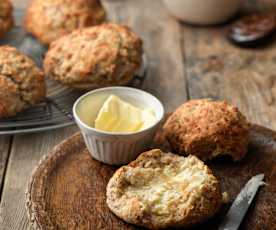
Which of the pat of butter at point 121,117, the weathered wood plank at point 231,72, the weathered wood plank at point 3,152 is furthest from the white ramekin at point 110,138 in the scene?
the weathered wood plank at point 231,72

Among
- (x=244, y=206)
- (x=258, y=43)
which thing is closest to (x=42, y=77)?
(x=244, y=206)

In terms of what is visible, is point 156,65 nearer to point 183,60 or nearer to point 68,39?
point 183,60

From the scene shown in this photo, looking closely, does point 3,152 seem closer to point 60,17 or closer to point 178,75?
point 60,17

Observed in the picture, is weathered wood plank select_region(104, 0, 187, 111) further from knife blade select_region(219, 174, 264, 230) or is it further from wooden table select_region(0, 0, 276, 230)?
knife blade select_region(219, 174, 264, 230)

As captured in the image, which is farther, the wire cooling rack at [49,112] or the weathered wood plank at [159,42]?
the weathered wood plank at [159,42]

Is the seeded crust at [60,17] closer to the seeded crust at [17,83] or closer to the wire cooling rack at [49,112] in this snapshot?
the wire cooling rack at [49,112]

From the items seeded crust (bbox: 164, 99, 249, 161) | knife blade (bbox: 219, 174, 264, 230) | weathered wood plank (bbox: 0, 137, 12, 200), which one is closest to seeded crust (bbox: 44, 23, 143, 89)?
weathered wood plank (bbox: 0, 137, 12, 200)

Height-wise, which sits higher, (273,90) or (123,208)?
(123,208)
